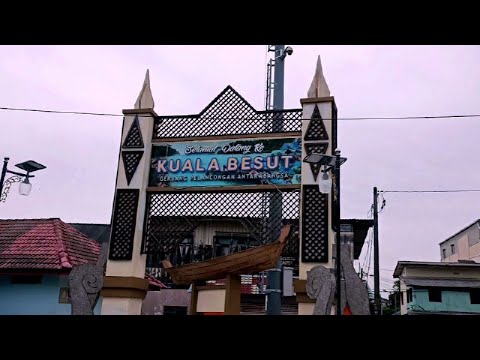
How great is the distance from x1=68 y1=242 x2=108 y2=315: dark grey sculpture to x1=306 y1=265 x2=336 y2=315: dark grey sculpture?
4.16 meters

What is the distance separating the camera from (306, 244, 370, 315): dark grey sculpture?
25.5 ft

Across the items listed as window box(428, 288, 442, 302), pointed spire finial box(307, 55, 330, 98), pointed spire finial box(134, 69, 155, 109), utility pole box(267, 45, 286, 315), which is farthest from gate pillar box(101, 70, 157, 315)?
window box(428, 288, 442, 302)

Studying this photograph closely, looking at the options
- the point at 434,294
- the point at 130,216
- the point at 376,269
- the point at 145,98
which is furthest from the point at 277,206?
the point at 434,294

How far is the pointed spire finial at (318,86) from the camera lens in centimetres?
945

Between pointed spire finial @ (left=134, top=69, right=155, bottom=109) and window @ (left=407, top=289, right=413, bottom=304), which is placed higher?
pointed spire finial @ (left=134, top=69, right=155, bottom=109)

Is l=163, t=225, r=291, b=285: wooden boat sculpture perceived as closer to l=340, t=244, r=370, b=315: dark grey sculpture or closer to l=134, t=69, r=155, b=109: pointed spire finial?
l=340, t=244, r=370, b=315: dark grey sculpture

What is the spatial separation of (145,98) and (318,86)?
12.4 ft

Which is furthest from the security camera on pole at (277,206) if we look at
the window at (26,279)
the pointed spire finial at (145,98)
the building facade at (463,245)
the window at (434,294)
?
the building facade at (463,245)

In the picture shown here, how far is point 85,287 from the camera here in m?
9.19

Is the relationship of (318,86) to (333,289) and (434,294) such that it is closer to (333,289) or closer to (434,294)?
(333,289)
